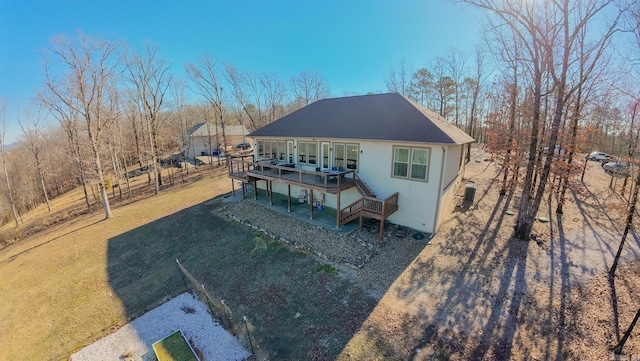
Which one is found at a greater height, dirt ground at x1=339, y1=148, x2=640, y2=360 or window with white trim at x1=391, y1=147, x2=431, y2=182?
window with white trim at x1=391, y1=147, x2=431, y2=182

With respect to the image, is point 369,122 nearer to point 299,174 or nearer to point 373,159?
point 373,159

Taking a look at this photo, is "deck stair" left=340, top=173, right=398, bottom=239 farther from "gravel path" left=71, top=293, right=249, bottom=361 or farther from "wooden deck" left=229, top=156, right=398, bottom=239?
"gravel path" left=71, top=293, right=249, bottom=361

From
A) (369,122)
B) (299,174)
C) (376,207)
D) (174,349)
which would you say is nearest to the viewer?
(174,349)

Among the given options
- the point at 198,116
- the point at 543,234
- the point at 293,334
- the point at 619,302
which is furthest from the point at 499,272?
the point at 198,116

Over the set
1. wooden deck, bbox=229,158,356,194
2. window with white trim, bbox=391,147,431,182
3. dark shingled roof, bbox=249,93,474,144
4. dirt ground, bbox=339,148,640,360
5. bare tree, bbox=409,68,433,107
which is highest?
bare tree, bbox=409,68,433,107

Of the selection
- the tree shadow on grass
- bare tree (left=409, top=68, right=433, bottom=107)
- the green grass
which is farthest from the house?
bare tree (left=409, top=68, right=433, bottom=107)

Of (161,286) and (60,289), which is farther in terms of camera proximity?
(60,289)

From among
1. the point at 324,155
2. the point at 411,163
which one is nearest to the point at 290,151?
the point at 324,155
